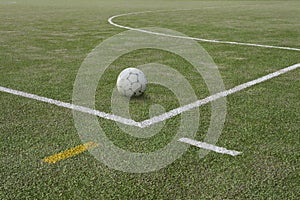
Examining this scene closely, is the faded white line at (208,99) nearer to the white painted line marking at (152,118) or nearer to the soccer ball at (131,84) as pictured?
the white painted line marking at (152,118)

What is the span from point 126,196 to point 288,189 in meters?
0.99

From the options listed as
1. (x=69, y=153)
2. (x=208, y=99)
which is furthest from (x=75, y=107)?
(x=208, y=99)

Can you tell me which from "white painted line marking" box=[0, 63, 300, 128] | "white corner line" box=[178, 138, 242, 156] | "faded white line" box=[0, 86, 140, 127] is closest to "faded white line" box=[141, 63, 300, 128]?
"white painted line marking" box=[0, 63, 300, 128]

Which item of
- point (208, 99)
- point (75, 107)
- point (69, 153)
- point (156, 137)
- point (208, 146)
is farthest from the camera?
point (208, 99)

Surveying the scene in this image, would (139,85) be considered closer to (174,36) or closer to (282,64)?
(282,64)

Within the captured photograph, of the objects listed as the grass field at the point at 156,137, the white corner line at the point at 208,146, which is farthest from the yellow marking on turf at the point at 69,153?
the white corner line at the point at 208,146

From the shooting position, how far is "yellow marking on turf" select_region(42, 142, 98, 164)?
9.12 feet

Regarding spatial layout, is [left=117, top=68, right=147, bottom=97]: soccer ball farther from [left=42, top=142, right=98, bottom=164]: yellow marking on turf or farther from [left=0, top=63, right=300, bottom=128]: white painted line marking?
[left=42, top=142, right=98, bottom=164]: yellow marking on turf

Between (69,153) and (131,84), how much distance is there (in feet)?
4.37

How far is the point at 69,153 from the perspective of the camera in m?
2.88

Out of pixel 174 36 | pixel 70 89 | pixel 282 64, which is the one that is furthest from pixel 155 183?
pixel 174 36

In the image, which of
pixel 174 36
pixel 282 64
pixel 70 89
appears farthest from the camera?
pixel 174 36

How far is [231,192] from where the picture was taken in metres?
2.38

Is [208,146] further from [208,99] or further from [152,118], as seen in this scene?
[208,99]
